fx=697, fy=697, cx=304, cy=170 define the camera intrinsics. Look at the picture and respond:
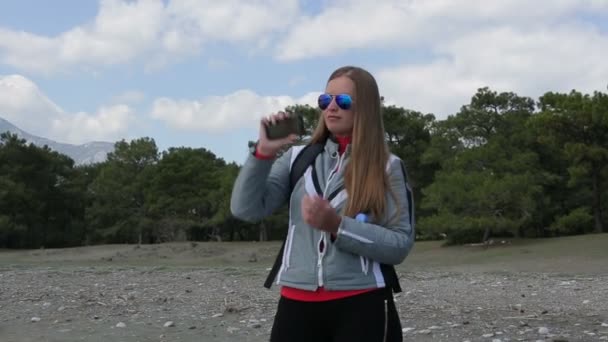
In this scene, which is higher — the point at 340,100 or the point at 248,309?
the point at 340,100

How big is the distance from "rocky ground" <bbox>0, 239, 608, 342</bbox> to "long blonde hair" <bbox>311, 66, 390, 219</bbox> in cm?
449

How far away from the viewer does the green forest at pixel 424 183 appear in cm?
2503

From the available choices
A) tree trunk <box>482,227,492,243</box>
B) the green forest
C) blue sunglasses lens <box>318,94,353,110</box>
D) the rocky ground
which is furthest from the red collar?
tree trunk <box>482,227,492,243</box>

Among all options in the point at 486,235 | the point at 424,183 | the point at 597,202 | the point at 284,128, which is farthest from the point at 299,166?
the point at 424,183

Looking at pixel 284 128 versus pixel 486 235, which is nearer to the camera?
pixel 284 128

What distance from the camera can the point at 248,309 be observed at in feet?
29.2

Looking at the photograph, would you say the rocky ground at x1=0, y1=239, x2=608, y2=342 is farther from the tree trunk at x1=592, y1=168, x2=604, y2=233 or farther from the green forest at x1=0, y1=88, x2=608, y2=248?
the tree trunk at x1=592, y1=168, x2=604, y2=233

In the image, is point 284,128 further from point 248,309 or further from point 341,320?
point 248,309

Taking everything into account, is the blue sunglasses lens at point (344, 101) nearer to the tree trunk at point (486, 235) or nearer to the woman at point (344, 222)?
the woman at point (344, 222)

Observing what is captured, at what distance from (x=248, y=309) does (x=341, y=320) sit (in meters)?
6.60

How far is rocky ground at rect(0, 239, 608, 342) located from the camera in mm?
7141

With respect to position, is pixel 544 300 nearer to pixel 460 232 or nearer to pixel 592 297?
pixel 592 297

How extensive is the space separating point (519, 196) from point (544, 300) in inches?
629

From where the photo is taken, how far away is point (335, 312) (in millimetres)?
2465
